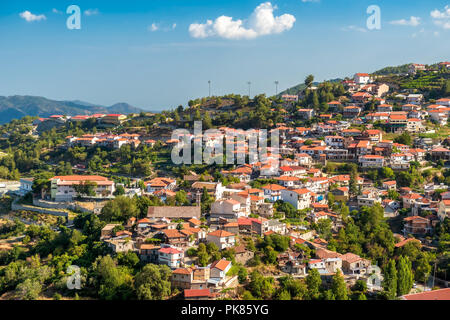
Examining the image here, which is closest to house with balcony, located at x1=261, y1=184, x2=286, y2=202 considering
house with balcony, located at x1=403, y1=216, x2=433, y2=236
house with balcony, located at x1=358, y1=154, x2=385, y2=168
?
house with balcony, located at x1=403, y1=216, x2=433, y2=236

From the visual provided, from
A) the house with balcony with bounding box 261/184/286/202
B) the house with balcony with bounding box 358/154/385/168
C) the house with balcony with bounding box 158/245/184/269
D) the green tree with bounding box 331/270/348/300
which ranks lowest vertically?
the green tree with bounding box 331/270/348/300

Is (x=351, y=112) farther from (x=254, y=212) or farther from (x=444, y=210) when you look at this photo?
(x=254, y=212)

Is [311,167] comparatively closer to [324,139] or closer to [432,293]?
[324,139]

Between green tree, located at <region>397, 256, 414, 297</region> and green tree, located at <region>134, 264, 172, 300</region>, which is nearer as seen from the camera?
green tree, located at <region>134, 264, 172, 300</region>

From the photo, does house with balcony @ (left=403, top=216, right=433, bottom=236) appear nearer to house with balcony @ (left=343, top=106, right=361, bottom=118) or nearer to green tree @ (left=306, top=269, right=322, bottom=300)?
green tree @ (left=306, top=269, right=322, bottom=300)

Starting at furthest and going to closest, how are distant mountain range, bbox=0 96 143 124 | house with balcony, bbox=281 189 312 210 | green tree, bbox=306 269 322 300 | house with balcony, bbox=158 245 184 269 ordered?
distant mountain range, bbox=0 96 143 124
house with balcony, bbox=281 189 312 210
house with balcony, bbox=158 245 184 269
green tree, bbox=306 269 322 300

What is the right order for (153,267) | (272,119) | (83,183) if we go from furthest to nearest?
(272,119) < (83,183) < (153,267)

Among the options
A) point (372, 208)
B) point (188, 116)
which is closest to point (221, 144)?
point (188, 116)

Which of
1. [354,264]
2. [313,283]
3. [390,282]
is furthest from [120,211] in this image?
[390,282]

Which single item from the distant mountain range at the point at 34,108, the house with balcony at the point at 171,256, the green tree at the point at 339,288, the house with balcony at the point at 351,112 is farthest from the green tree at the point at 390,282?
the distant mountain range at the point at 34,108
